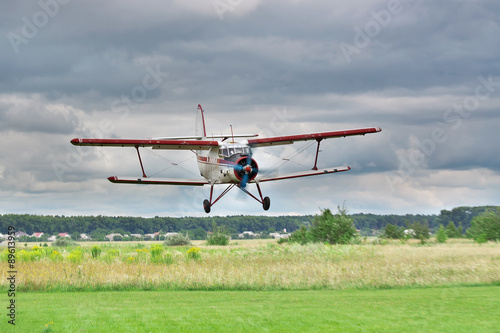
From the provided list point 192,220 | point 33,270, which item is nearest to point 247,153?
point 33,270

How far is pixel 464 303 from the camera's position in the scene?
66.9ft

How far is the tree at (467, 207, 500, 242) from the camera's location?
69.8 metres

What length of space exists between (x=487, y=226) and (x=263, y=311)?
59.6 meters

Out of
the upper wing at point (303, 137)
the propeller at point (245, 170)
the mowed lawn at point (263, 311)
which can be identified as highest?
the upper wing at point (303, 137)

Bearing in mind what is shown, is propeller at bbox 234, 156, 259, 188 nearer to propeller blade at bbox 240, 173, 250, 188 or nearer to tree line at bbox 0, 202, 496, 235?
propeller blade at bbox 240, 173, 250, 188

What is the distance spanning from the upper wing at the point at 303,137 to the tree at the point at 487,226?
48497mm

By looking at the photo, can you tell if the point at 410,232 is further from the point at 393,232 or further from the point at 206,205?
the point at 206,205

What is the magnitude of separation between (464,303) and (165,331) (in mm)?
11026

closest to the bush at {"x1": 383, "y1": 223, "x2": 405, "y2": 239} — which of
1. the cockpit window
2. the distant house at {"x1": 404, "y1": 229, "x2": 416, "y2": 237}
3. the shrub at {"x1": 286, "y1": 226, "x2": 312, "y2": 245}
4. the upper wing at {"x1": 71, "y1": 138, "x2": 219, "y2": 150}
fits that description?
the distant house at {"x1": 404, "y1": 229, "x2": 416, "y2": 237}

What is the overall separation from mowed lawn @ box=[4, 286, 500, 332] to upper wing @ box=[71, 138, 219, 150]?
617 centimetres

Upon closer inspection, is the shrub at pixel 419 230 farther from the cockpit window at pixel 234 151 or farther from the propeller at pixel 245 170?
the propeller at pixel 245 170

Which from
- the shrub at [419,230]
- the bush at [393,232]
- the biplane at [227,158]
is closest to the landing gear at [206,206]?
the biplane at [227,158]

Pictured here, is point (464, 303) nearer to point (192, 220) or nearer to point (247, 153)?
point (247, 153)

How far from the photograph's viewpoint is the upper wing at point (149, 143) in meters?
22.8
